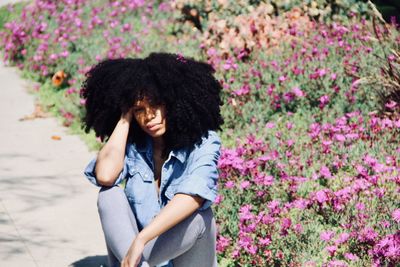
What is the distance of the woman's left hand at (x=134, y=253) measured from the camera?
3.10m

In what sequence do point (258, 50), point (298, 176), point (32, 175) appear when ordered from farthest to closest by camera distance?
point (258, 50)
point (32, 175)
point (298, 176)

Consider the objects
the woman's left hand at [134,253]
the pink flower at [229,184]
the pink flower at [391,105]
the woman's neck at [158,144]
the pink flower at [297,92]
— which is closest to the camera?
the woman's left hand at [134,253]

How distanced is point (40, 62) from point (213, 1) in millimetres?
2183

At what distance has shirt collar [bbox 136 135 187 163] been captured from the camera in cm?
348

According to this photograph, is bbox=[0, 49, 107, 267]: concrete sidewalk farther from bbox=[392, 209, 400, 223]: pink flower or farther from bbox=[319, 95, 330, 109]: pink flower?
bbox=[319, 95, 330, 109]: pink flower

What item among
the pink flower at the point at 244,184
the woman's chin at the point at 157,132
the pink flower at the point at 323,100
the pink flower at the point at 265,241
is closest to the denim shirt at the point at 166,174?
the woman's chin at the point at 157,132

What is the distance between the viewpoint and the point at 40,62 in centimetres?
899

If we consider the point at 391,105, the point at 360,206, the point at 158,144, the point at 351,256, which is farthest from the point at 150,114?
the point at 391,105

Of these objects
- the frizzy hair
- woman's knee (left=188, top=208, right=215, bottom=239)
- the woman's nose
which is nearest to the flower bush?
woman's knee (left=188, top=208, right=215, bottom=239)

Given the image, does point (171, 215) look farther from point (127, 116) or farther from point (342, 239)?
point (342, 239)

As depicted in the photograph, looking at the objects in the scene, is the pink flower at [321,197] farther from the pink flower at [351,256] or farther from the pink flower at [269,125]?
the pink flower at [269,125]

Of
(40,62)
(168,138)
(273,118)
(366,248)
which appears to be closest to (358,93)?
(273,118)

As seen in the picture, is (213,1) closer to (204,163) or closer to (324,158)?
(324,158)

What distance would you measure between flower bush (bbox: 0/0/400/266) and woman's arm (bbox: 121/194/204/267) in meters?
0.89
